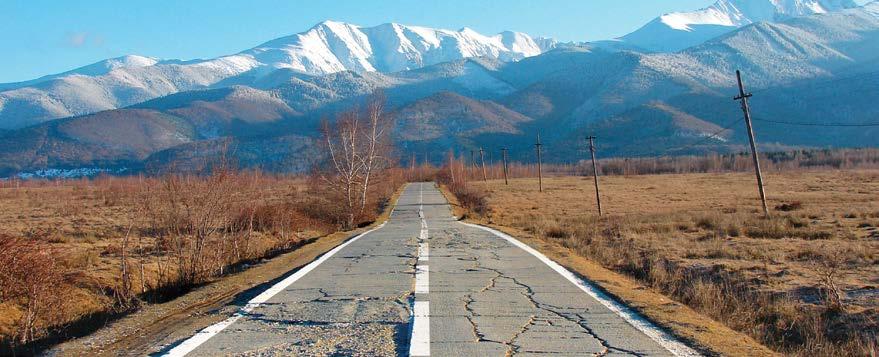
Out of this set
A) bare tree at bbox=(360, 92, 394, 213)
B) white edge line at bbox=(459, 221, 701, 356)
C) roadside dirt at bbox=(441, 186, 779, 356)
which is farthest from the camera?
bare tree at bbox=(360, 92, 394, 213)

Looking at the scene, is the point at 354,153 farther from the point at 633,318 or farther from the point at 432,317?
the point at 633,318

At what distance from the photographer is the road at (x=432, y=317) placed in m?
5.89

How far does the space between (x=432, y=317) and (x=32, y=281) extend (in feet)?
21.0

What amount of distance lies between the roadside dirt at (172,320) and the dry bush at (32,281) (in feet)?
7.33

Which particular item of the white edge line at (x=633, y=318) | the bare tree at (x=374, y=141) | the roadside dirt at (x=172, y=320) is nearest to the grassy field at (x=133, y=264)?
the roadside dirt at (x=172, y=320)

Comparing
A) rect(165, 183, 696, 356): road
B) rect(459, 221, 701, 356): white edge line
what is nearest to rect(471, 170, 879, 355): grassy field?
rect(459, 221, 701, 356): white edge line

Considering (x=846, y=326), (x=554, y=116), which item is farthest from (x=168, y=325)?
(x=554, y=116)

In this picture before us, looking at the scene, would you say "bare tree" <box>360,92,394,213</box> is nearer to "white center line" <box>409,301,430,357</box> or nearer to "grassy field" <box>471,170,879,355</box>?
"grassy field" <box>471,170,879,355</box>

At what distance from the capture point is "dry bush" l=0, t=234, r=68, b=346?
9.73 m

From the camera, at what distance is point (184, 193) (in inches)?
489

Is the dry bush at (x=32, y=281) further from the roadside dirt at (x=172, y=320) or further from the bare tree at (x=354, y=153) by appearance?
the bare tree at (x=354, y=153)

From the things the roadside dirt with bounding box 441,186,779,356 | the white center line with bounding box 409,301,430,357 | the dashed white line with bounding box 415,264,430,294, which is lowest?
the roadside dirt with bounding box 441,186,779,356

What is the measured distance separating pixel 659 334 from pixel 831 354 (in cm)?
258

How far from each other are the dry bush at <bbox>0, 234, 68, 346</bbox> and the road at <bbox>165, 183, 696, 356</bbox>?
11.4ft
